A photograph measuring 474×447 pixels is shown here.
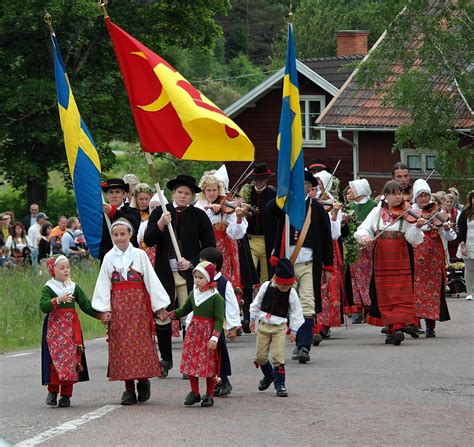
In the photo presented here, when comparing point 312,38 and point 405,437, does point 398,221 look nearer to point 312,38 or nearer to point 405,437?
point 405,437

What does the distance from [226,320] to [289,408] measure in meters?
0.97

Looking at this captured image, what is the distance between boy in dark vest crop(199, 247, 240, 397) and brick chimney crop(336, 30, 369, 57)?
45.3 m

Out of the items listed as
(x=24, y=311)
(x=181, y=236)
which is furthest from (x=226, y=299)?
(x=24, y=311)

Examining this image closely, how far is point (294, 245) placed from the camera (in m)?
14.8

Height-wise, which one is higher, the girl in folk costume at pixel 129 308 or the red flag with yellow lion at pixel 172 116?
the red flag with yellow lion at pixel 172 116

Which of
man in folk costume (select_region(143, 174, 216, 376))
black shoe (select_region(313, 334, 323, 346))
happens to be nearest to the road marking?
man in folk costume (select_region(143, 174, 216, 376))

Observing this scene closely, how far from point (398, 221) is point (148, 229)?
383 centimetres

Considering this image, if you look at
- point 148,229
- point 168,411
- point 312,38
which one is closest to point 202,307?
point 168,411

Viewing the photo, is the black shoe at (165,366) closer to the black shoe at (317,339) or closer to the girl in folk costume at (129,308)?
the girl in folk costume at (129,308)

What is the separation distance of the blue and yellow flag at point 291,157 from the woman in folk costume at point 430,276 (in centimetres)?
449

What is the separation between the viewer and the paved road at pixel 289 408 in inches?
404

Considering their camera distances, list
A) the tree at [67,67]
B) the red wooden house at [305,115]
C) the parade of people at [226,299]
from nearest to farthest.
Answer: the parade of people at [226,299]
the tree at [67,67]
the red wooden house at [305,115]

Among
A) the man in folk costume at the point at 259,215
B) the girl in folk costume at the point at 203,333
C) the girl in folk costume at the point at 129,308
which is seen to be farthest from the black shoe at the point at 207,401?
the man in folk costume at the point at 259,215

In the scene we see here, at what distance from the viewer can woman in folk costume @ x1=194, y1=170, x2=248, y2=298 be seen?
1689 centimetres
